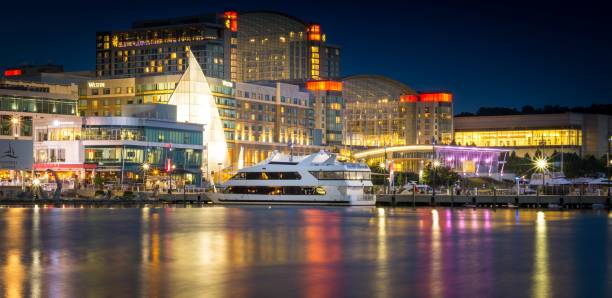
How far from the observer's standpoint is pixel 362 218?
323 feet

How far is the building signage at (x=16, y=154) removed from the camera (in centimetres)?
17138

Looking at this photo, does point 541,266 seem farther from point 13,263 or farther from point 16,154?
point 16,154

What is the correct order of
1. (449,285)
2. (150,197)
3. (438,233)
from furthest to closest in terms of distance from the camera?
(150,197) → (438,233) → (449,285)

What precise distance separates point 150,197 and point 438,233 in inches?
2949

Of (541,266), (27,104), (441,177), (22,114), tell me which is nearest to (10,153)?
(22,114)

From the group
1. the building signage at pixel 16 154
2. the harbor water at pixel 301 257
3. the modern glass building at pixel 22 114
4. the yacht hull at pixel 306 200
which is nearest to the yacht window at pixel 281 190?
the yacht hull at pixel 306 200

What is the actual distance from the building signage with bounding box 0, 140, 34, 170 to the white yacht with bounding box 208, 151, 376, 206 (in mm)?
A: 59668

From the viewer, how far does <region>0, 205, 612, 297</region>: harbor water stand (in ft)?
147

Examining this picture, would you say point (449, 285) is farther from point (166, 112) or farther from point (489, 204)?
point (166, 112)

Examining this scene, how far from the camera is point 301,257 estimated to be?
57781mm

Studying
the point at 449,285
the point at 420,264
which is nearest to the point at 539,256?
the point at 420,264

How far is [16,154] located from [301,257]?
126 meters

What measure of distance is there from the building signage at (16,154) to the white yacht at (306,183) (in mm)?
59668

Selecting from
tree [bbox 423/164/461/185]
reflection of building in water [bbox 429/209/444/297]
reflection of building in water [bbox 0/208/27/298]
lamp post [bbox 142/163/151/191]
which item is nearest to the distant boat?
lamp post [bbox 142/163/151/191]
